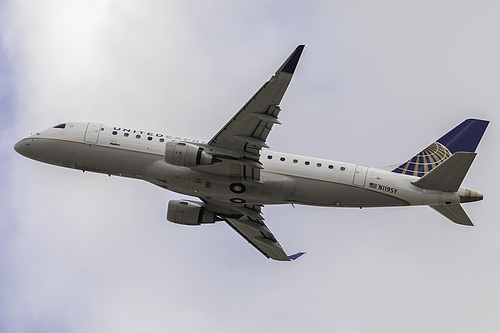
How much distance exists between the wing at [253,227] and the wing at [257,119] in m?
7.30

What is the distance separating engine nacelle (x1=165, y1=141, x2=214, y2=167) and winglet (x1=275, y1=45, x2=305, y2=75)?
812cm

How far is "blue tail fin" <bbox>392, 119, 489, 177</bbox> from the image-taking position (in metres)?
49.4

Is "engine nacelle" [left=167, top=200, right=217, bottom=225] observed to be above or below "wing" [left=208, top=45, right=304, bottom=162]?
below

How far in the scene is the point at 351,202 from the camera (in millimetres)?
48750

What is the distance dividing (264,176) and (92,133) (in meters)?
11.9

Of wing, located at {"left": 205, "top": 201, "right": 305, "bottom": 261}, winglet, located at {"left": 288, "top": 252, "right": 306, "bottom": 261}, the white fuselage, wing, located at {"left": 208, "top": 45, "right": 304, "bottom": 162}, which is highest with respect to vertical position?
wing, located at {"left": 208, "top": 45, "right": 304, "bottom": 162}

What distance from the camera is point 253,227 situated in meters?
55.8

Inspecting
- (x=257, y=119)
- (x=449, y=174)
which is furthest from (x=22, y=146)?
(x=449, y=174)

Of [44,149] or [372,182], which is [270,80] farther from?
[44,149]

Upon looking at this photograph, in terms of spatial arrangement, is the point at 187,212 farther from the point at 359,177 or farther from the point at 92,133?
the point at 359,177

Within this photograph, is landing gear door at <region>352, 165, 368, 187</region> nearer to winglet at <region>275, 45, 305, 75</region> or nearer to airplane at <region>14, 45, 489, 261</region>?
airplane at <region>14, 45, 489, 261</region>


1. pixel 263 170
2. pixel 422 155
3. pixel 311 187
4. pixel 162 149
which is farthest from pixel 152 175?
pixel 422 155

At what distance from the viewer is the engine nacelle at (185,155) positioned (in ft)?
155

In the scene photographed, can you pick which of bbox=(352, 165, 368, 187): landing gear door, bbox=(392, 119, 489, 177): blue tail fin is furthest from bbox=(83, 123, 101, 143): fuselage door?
bbox=(392, 119, 489, 177): blue tail fin
